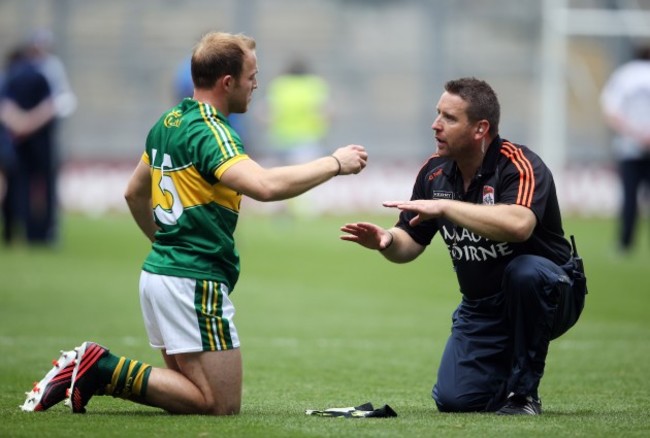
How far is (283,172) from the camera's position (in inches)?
222

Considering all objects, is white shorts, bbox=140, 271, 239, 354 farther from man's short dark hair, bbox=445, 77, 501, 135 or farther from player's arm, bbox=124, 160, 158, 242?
man's short dark hair, bbox=445, 77, 501, 135

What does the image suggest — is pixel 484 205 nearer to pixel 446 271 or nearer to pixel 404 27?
pixel 446 271

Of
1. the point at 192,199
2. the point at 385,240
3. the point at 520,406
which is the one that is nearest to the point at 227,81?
the point at 192,199

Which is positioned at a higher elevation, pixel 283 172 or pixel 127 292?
pixel 283 172

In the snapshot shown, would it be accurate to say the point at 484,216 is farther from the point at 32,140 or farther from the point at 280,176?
the point at 32,140

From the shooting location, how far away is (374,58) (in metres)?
28.0

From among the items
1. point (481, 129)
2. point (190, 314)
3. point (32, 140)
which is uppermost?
point (32, 140)

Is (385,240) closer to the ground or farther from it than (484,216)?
closer to the ground

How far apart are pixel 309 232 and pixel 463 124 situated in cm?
1433

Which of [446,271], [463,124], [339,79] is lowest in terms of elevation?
[446,271]

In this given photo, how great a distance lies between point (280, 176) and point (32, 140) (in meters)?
11.8

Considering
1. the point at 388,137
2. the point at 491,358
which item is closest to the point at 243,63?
the point at 491,358

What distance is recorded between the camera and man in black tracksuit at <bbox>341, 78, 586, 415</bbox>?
5.92 meters

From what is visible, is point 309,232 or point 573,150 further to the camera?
point 573,150
